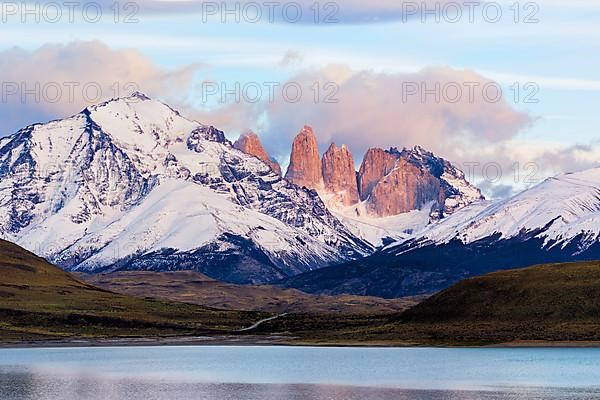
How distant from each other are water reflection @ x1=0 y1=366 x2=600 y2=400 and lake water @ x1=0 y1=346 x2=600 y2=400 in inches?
4.2

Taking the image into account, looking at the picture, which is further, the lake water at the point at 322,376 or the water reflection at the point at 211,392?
the lake water at the point at 322,376

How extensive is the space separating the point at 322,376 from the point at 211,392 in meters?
20.7

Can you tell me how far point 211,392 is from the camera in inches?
5221

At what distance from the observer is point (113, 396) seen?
130 meters

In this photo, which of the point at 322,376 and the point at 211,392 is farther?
the point at 322,376

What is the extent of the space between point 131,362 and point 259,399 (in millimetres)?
66687

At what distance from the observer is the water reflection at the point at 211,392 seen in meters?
122

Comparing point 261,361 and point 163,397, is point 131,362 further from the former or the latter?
point 163,397

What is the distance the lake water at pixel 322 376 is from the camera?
128 metres

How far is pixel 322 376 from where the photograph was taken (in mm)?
149250

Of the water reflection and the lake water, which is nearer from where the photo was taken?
the water reflection

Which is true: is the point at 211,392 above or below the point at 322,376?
below

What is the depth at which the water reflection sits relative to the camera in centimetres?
12225

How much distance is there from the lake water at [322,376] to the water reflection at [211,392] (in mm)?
106
